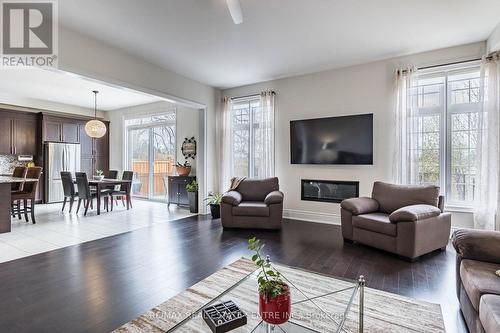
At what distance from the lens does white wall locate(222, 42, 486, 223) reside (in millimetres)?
4246

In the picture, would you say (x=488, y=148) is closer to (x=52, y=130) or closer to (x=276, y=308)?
(x=276, y=308)

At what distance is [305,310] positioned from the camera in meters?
1.79

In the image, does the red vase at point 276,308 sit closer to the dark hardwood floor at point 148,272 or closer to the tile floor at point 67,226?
the dark hardwood floor at point 148,272

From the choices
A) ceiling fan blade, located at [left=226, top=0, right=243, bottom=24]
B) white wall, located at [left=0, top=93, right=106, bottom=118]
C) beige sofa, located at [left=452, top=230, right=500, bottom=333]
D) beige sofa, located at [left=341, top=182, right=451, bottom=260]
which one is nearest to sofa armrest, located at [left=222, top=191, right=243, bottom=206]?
beige sofa, located at [left=341, top=182, right=451, bottom=260]

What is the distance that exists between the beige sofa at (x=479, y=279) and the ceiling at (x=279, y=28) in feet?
8.17

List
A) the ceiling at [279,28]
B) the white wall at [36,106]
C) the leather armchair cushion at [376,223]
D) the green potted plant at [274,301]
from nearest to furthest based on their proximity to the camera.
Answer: the green potted plant at [274,301], the ceiling at [279,28], the leather armchair cushion at [376,223], the white wall at [36,106]

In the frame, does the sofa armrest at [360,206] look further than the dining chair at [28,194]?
No

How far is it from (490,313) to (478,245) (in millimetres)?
749

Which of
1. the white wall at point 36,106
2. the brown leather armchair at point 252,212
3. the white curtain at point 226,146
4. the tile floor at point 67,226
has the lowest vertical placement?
the tile floor at point 67,226

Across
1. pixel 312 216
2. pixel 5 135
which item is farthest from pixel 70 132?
pixel 312 216

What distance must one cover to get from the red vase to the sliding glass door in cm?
617

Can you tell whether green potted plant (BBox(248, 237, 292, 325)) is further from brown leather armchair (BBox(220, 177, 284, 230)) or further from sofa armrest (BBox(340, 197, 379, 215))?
brown leather armchair (BBox(220, 177, 284, 230))

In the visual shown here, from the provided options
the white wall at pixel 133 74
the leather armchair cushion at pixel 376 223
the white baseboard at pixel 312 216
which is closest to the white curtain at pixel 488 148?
the leather armchair cushion at pixel 376 223

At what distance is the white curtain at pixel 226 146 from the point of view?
5812 millimetres
